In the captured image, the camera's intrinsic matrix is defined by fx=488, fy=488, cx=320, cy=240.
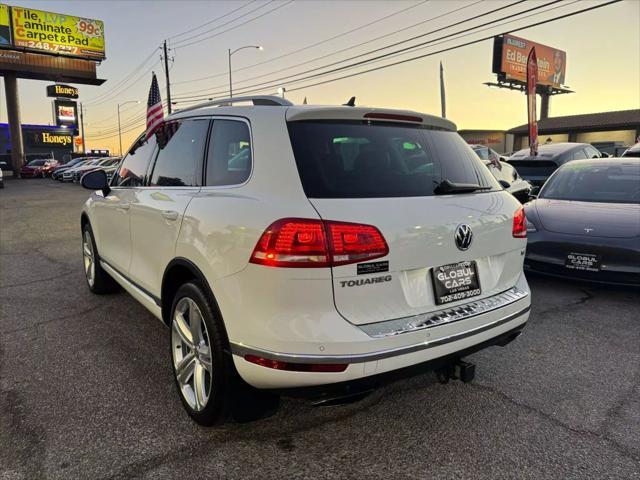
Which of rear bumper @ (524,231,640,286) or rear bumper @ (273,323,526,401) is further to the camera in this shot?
rear bumper @ (524,231,640,286)

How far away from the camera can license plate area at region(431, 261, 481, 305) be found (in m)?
2.45

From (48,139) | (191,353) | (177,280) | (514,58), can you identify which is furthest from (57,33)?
(191,353)

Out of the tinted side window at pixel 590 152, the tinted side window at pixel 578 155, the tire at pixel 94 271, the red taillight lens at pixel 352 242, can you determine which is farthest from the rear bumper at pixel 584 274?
the tinted side window at pixel 590 152

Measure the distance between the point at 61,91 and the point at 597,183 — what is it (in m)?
64.2

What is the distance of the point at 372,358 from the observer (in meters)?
2.17

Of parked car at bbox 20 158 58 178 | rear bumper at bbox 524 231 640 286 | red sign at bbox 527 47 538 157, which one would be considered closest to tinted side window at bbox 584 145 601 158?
red sign at bbox 527 47 538 157

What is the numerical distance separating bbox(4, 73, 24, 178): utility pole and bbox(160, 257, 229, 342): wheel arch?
166 feet

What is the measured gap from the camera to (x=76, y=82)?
5188 centimetres

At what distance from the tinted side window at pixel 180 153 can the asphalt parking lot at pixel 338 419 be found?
138cm

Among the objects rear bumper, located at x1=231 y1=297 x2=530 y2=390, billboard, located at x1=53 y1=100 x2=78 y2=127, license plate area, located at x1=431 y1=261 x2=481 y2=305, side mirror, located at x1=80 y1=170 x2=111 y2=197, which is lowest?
rear bumper, located at x1=231 y1=297 x2=530 y2=390

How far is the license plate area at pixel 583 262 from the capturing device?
5012 millimetres

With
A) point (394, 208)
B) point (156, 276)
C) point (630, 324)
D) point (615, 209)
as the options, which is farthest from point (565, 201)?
point (156, 276)

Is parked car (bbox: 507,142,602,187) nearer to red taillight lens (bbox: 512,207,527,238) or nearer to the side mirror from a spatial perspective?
red taillight lens (bbox: 512,207,527,238)

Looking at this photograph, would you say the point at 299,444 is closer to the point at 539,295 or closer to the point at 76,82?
the point at 539,295
